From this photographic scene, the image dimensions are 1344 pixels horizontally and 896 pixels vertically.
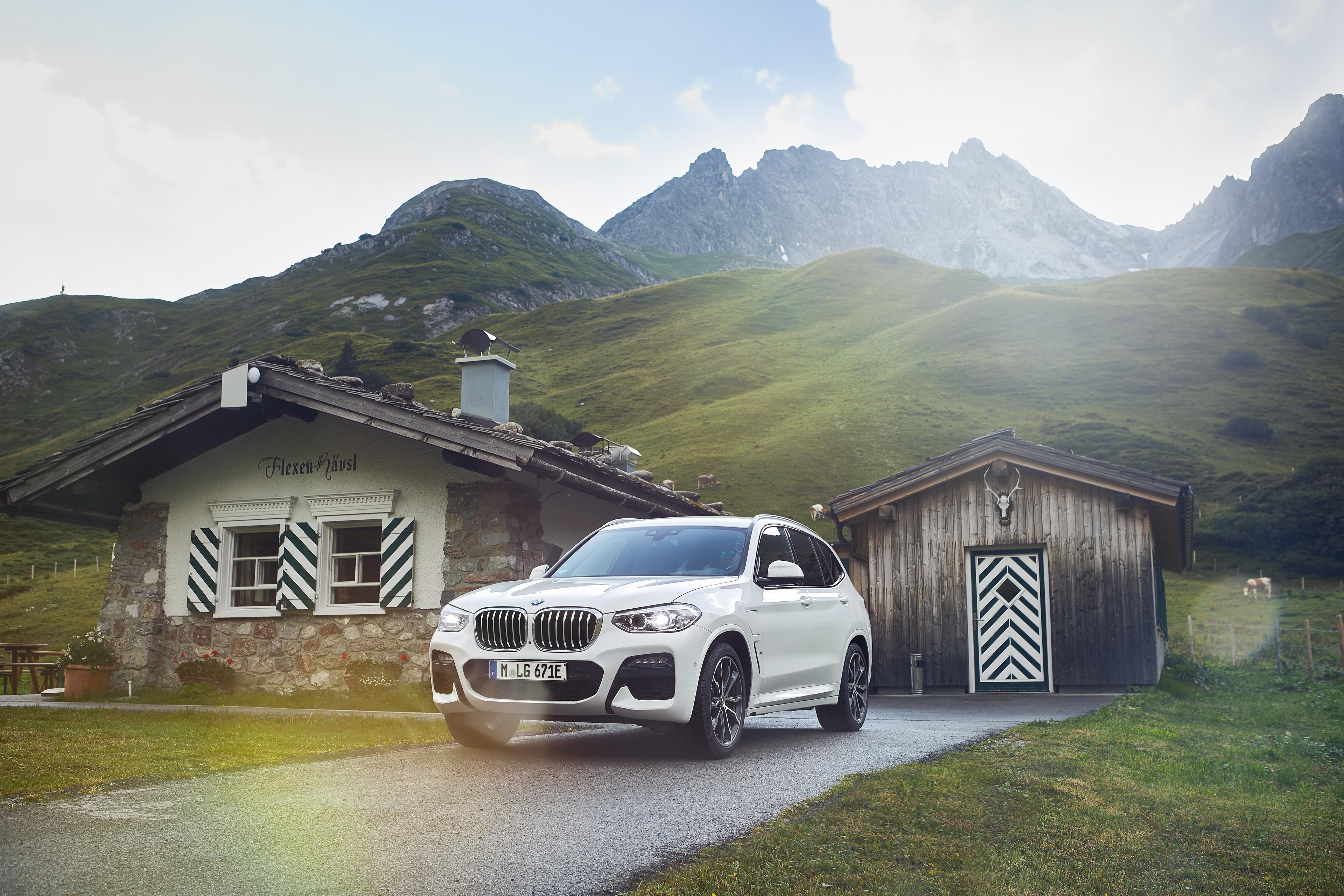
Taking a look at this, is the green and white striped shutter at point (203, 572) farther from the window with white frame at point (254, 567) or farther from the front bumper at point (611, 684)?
the front bumper at point (611, 684)

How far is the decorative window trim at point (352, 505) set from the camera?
13414 millimetres

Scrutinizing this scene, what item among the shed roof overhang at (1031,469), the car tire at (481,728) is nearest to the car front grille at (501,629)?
the car tire at (481,728)

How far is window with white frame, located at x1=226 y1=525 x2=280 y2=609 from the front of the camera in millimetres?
14375

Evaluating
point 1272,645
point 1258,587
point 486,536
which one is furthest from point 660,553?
point 1258,587

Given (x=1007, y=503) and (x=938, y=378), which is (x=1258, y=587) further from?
(x=938, y=378)

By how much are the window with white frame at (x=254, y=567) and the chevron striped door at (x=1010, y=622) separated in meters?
11.2

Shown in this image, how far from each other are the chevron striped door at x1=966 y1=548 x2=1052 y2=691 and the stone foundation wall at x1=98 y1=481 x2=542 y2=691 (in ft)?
26.8

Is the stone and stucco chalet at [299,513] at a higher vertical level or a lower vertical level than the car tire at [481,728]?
higher

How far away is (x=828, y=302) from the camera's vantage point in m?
125

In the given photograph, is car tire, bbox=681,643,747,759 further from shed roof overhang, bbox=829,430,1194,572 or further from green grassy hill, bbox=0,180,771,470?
green grassy hill, bbox=0,180,771,470

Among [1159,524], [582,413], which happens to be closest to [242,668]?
[1159,524]

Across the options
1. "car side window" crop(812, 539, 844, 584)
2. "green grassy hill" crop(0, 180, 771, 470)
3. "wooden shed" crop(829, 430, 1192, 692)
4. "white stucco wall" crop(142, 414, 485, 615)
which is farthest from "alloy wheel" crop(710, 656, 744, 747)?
"green grassy hill" crop(0, 180, 771, 470)

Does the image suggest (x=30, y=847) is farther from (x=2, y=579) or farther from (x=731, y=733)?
(x=2, y=579)

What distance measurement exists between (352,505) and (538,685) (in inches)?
307
